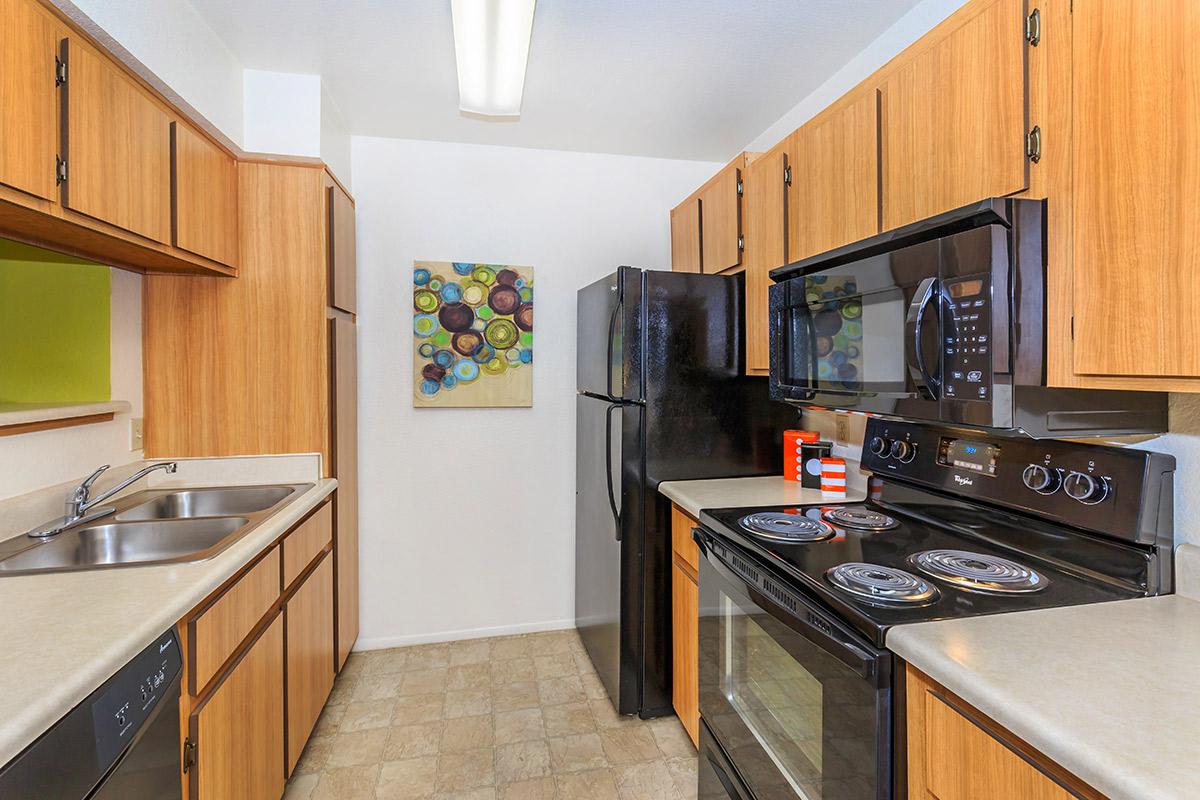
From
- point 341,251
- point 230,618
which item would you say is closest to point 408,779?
point 230,618

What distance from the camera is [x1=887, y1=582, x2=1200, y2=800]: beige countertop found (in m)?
0.68

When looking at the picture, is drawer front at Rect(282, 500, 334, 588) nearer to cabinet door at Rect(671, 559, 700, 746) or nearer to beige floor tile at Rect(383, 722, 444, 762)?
beige floor tile at Rect(383, 722, 444, 762)

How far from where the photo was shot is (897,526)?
1644 millimetres

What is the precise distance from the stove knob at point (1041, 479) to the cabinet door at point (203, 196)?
2416mm

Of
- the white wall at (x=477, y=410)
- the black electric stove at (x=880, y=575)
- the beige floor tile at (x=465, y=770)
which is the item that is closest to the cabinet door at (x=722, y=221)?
the white wall at (x=477, y=410)

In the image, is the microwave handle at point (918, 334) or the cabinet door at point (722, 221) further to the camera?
the cabinet door at point (722, 221)

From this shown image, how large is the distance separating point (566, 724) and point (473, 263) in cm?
213

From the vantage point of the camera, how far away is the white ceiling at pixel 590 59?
191cm

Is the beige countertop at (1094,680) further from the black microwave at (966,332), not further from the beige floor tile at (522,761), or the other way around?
the beige floor tile at (522,761)

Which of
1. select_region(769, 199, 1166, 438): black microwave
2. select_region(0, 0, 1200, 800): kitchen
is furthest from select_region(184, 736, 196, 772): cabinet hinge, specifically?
select_region(769, 199, 1166, 438): black microwave

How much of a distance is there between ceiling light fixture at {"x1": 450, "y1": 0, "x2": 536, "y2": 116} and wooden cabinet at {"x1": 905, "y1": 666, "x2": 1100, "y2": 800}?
1867 millimetres

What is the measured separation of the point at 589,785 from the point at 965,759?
1.42m

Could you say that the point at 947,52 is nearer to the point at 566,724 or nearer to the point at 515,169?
the point at 515,169

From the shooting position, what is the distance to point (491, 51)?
6.10 feet
